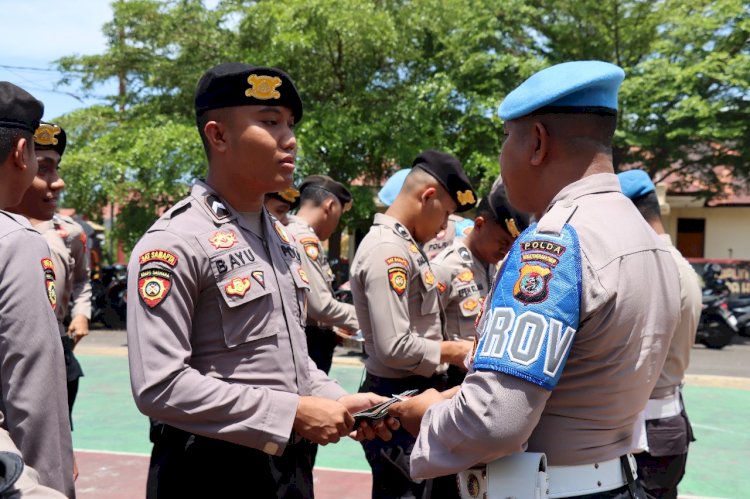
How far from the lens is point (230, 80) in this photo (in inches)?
96.1

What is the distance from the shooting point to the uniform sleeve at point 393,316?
348 cm

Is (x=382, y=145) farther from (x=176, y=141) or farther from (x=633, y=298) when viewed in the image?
(x=633, y=298)

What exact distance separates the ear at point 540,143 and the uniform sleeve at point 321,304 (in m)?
3.46

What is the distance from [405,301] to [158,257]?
160cm

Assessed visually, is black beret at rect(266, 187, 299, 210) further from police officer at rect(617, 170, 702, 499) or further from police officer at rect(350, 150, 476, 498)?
police officer at rect(617, 170, 702, 499)

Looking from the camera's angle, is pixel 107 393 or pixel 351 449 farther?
pixel 107 393

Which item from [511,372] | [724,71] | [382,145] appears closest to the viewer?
[511,372]

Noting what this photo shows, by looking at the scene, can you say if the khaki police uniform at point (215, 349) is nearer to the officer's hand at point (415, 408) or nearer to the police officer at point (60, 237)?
the officer's hand at point (415, 408)

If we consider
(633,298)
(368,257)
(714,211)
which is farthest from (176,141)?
(714,211)

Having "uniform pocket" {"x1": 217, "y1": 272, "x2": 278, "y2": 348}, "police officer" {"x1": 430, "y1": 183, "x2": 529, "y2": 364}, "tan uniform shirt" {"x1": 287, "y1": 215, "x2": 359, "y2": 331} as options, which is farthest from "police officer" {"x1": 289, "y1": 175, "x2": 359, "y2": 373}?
"uniform pocket" {"x1": 217, "y1": 272, "x2": 278, "y2": 348}

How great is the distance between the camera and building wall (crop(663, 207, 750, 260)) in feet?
84.5

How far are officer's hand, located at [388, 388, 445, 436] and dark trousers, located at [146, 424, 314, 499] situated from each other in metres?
0.43

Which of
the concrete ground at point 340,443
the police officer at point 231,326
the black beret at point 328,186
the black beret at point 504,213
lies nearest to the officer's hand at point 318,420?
the police officer at point 231,326

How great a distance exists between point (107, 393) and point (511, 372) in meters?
7.50
